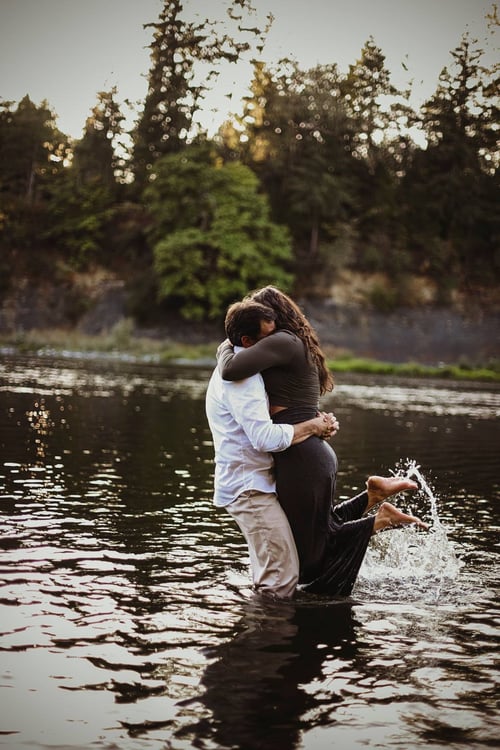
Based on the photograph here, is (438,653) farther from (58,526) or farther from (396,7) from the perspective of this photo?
(396,7)

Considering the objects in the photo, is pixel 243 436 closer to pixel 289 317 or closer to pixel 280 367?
pixel 280 367

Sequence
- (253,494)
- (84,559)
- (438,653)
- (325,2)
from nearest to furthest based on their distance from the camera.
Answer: (438,653) < (253,494) < (84,559) < (325,2)

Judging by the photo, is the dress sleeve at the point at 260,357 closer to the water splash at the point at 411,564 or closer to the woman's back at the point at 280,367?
the woman's back at the point at 280,367

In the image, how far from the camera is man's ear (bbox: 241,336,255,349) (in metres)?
7.18

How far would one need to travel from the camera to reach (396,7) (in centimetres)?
8700

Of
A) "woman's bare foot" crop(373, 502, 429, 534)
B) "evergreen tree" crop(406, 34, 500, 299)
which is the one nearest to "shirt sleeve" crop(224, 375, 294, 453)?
"woman's bare foot" crop(373, 502, 429, 534)

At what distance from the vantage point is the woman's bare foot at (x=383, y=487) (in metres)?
7.84

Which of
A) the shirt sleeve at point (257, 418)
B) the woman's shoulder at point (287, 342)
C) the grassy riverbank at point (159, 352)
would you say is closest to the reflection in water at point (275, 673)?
the shirt sleeve at point (257, 418)

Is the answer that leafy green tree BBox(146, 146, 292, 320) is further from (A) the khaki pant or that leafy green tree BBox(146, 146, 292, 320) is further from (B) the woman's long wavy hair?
(A) the khaki pant

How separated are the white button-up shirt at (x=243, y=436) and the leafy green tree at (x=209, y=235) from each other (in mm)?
63540

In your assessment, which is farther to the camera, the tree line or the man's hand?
the tree line

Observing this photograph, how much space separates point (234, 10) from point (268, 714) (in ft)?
293

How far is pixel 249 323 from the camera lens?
7125 mm

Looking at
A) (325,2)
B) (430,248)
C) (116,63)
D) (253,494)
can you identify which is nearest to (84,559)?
(253,494)
